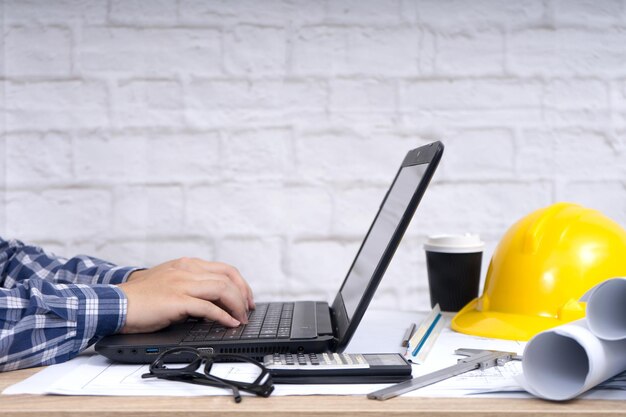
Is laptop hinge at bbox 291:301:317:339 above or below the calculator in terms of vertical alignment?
above

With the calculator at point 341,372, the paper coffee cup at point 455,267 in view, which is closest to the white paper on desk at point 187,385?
the calculator at point 341,372

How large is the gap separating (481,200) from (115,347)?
80 cm

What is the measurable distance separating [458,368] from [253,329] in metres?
0.25

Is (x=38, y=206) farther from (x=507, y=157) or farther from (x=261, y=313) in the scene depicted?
(x=507, y=157)

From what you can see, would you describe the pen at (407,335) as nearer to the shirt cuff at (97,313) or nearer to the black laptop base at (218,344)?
the black laptop base at (218,344)

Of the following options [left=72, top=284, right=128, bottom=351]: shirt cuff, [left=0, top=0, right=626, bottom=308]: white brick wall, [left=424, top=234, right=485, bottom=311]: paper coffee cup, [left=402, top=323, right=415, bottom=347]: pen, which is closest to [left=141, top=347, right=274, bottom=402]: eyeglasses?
[left=72, top=284, right=128, bottom=351]: shirt cuff

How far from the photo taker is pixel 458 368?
66cm

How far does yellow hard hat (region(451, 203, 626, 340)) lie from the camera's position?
0.84 m

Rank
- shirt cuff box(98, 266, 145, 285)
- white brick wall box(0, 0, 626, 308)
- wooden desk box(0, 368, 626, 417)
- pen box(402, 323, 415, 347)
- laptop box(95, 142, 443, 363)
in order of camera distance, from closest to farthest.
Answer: wooden desk box(0, 368, 626, 417)
laptop box(95, 142, 443, 363)
pen box(402, 323, 415, 347)
shirt cuff box(98, 266, 145, 285)
white brick wall box(0, 0, 626, 308)

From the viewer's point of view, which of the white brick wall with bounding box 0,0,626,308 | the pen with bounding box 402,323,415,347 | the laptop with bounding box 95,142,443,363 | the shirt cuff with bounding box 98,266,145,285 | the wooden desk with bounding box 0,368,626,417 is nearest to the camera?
the wooden desk with bounding box 0,368,626,417

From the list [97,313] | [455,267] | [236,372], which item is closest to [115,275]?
[97,313]

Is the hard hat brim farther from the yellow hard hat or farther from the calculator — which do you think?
the calculator

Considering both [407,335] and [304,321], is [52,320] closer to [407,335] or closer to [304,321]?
[304,321]

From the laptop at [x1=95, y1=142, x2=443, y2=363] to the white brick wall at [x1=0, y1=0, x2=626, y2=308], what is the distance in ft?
1.06
